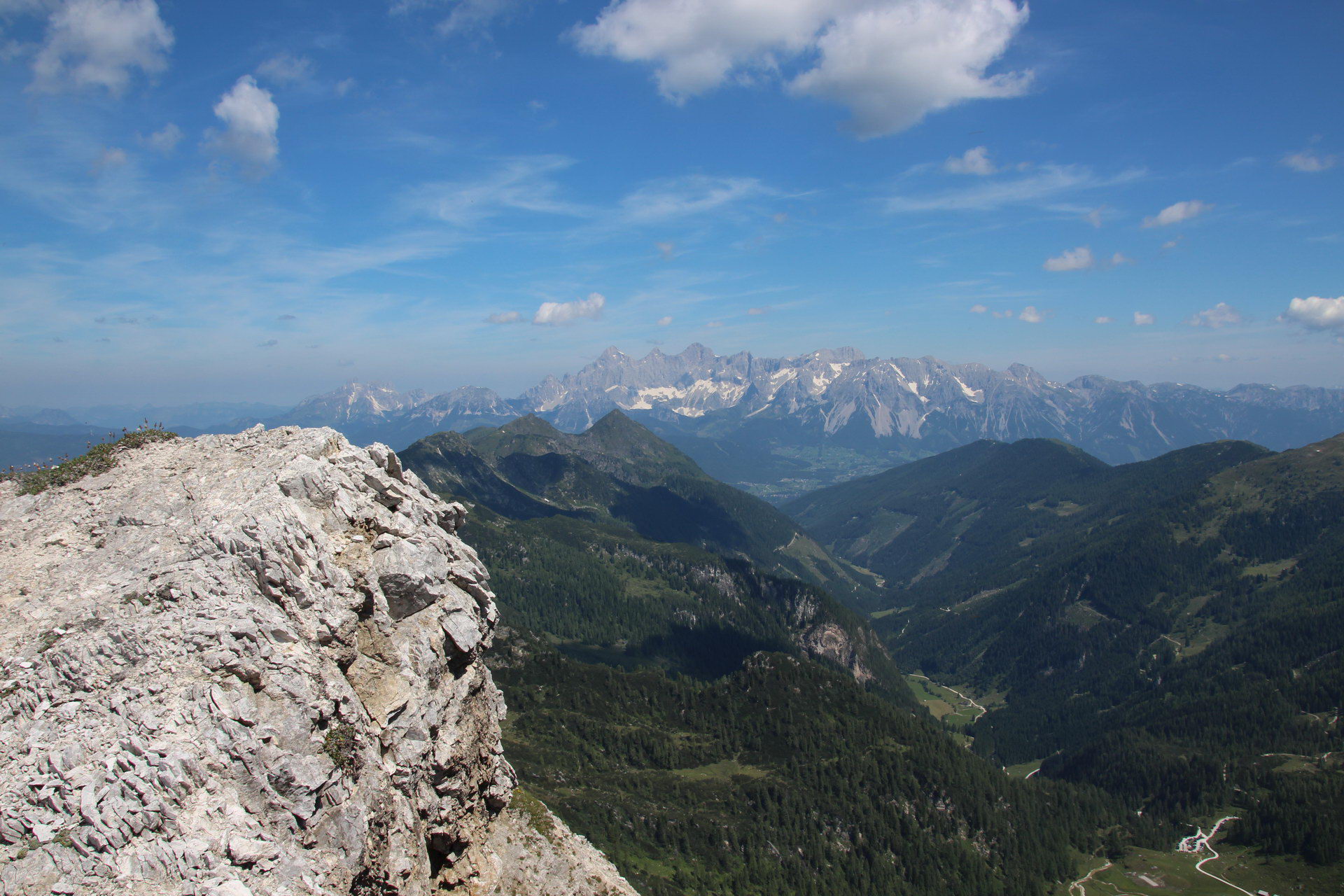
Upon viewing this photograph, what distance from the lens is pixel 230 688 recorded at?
23719 millimetres

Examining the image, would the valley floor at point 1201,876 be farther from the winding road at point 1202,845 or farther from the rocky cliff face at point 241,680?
the rocky cliff face at point 241,680

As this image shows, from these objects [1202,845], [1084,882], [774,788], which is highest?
[774,788]

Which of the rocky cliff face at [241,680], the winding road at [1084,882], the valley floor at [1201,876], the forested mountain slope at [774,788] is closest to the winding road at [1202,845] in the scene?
the valley floor at [1201,876]

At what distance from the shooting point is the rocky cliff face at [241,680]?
2055 centimetres

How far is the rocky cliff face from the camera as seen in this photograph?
20547mm

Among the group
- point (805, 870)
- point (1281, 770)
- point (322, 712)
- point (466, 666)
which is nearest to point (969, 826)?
point (805, 870)

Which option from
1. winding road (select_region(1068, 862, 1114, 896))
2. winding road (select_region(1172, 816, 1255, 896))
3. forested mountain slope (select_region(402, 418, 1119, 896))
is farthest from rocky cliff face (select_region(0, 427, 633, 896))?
winding road (select_region(1172, 816, 1255, 896))

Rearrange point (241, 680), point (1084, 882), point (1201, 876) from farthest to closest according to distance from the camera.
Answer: point (1201, 876) < point (1084, 882) < point (241, 680)

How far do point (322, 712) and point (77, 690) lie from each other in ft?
24.9

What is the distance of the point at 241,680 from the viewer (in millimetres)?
24156

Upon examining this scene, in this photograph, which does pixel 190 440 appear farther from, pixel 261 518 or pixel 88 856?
pixel 88 856

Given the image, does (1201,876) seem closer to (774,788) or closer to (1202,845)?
(1202,845)

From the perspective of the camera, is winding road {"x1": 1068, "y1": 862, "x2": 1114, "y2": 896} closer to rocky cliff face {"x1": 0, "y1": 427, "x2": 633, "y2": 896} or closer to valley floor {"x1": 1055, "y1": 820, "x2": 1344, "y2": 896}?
valley floor {"x1": 1055, "y1": 820, "x2": 1344, "y2": 896}

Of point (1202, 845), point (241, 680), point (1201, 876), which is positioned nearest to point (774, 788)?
point (1201, 876)
